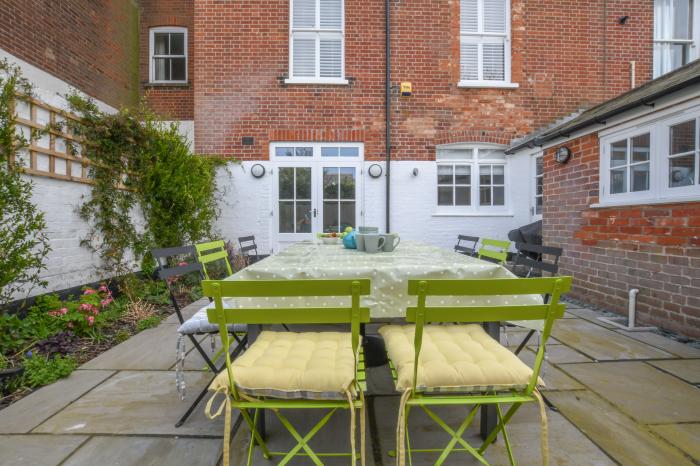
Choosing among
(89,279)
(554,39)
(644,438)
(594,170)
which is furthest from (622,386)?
(554,39)

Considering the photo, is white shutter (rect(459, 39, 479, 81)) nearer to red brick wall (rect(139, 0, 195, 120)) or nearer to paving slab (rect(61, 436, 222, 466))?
red brick wall (rect(139, 0, 195, 120))

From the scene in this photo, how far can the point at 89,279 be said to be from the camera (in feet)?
14.8

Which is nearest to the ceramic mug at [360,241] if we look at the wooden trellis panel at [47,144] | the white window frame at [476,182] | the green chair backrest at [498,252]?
the green chair backrest at [498,252]

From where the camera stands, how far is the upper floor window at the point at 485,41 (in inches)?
290

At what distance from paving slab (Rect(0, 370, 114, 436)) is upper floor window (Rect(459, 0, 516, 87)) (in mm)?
7224

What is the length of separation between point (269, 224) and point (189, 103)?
3.21 metres

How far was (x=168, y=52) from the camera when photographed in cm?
840

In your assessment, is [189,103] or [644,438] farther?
[189,103]

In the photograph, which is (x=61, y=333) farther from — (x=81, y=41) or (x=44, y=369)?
(x=81, y=41)

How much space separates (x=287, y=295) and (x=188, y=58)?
8.46 metres

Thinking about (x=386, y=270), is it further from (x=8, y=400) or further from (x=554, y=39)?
(x=554, y=39)

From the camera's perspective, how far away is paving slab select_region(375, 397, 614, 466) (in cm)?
173

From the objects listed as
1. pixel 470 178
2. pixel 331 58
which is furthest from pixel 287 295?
pixel 331 58

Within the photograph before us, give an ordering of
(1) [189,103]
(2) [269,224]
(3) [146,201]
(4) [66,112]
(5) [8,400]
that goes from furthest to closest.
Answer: (1) [189,103]
(2) [269,224]
(3) [146,201]
(4) [66,112]
(5) [8,400]
